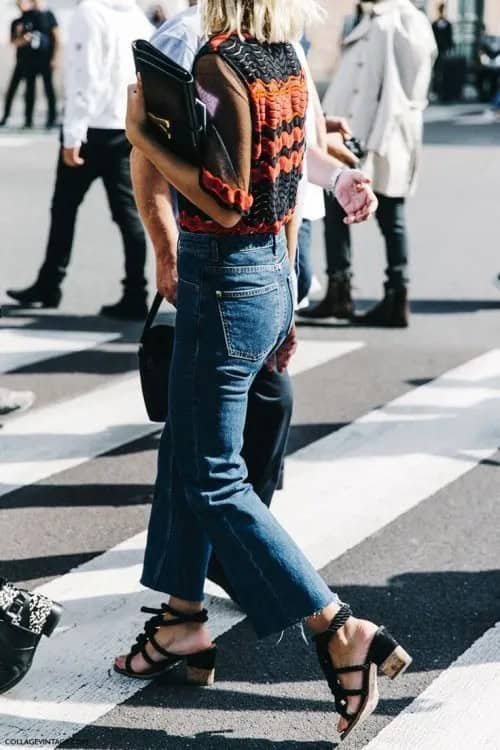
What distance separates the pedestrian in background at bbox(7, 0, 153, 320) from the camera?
7.95m

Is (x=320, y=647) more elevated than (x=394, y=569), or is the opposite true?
(x=320, y=647)

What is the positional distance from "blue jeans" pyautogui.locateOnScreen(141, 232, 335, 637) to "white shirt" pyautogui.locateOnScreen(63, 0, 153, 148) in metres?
4.65

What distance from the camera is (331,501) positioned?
5258mm

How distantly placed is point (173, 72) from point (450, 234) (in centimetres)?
826

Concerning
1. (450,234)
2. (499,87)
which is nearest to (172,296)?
(450,234)

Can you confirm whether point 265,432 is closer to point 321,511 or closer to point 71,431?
point 321,511

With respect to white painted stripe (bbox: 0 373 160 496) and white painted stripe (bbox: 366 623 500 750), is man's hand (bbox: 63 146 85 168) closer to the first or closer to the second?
white painted stripe (bbox: 0 373 160 496)

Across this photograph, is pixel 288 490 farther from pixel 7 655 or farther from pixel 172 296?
pixel 7 655

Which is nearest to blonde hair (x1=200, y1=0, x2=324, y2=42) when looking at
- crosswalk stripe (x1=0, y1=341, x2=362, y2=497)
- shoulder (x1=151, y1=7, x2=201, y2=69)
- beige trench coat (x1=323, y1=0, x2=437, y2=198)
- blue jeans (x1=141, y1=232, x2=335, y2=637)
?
blue jeans (x1=141, y1=232, x2=335, y2=637)

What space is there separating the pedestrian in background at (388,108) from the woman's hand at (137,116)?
435 cm

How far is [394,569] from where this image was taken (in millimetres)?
4617

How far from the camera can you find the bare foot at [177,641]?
3797mm

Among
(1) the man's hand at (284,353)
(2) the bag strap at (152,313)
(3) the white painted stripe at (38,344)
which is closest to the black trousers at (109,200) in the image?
(3) the white painted stripe at (38,344)

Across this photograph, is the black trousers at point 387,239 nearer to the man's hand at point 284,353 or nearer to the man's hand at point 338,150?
the man's hand at point 338,150
